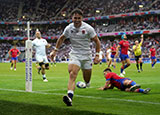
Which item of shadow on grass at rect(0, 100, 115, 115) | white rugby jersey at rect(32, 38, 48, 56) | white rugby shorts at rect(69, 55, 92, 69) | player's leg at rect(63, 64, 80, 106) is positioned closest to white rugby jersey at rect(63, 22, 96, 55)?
white rugby shorts at rect(69, 55, 92, 69)

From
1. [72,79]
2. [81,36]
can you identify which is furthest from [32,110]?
[81,36]

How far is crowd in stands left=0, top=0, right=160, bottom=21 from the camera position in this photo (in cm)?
7394

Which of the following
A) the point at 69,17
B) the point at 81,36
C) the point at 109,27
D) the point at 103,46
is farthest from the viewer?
the point at 69,17

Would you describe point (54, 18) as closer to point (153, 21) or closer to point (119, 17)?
point (119, 17)

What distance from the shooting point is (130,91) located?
9906mm

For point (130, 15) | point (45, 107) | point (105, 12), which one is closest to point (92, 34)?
point (45, 107)

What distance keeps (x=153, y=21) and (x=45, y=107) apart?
194 feet

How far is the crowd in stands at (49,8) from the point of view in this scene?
243ft

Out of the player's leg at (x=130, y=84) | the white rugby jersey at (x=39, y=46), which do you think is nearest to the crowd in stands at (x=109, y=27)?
the white rugby jersey at (x=39, y=46)

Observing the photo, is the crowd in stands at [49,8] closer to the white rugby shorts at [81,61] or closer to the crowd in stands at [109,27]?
the crowd in stands at [109,27]

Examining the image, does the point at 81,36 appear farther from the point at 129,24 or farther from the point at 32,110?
the point at 129,24

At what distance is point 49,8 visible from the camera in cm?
8575

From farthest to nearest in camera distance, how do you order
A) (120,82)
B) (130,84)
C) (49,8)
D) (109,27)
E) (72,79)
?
(49,8) → (109,27) → (120,82) → (130,84) → (72,79)

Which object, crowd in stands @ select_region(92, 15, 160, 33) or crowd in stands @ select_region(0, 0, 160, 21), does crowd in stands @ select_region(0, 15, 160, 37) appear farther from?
crowd in stands @ select_region(0, 0, 160, 21)
